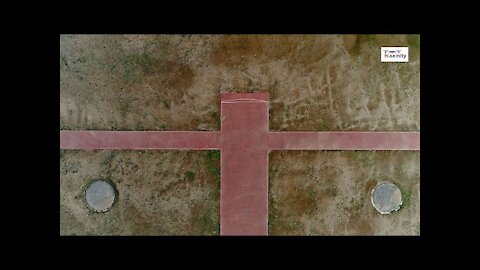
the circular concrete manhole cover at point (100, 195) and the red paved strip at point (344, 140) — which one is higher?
the red paved strip at point (344, 140)

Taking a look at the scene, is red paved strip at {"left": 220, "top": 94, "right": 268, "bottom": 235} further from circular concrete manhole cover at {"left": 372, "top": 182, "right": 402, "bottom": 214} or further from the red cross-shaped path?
circular concrete manhole cover at {"left": 372, "top": 182, "right": 402, "bottom": 214}

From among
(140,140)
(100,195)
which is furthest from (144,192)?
(140,140)

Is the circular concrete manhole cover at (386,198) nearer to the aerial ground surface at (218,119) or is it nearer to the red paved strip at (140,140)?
the aerial ground surface at (218,119)

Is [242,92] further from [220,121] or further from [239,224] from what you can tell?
[239,224]

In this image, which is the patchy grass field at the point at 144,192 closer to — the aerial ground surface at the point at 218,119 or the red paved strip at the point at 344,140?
the aerial ground surface at the point at 218,119

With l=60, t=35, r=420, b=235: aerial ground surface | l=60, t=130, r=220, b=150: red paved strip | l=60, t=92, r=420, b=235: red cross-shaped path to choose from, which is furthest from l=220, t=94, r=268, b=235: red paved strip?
l=60, t=130, r=220, b=150: red paved strip

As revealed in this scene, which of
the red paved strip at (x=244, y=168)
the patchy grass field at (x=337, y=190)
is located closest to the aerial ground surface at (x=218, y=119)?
the patchy grass field at (x=337, y=190)

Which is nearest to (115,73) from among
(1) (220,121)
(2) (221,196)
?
(1) (220,121)

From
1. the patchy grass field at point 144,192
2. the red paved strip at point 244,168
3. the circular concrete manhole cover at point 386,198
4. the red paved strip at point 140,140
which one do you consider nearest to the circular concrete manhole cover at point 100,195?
the patchy grass field at point 144,192
